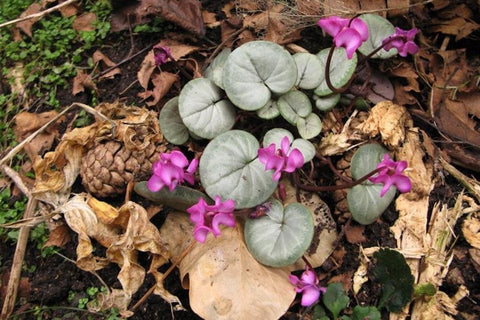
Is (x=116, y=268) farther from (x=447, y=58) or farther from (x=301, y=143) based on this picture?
(x=447, y=58)

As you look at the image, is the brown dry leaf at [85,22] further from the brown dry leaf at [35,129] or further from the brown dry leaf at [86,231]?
the brown dry leaf at [86,231]

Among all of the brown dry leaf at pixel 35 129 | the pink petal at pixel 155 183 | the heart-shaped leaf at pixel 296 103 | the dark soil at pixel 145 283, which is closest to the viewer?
the pink petal at pixel 155 183

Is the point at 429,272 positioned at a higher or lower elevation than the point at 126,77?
lower

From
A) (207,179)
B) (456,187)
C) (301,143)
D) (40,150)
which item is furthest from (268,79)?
(40,150)

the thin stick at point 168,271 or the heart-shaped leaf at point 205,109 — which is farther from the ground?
the heart-shaped leaf at point 205,109

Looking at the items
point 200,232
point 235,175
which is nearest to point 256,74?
point 235,175

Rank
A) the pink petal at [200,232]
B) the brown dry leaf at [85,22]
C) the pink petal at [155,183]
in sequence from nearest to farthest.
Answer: the pink petal at [200,232] → the pink petal at [155,183] → the brown dry leaf at [85,22]

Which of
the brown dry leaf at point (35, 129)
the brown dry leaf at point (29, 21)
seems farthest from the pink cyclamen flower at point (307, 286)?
the brown dry leaf at point (29, 21)

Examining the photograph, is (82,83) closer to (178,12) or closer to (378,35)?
(178,12)
